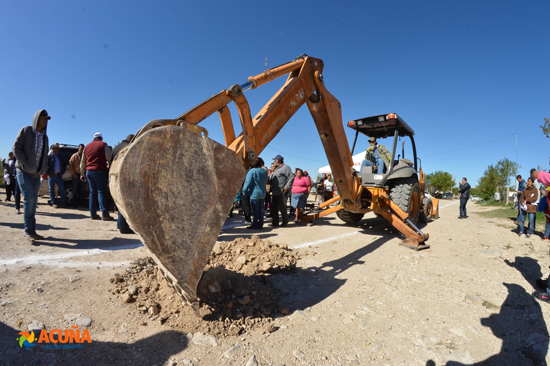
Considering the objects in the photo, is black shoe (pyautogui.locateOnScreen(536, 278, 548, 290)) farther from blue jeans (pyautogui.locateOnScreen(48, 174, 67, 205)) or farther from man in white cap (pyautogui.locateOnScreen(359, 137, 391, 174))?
blue jeans (pyautogui.locateOnScreen(48, 174, 67, 205))

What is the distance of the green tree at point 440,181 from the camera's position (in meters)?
72.2

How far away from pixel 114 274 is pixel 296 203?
537 centimetres

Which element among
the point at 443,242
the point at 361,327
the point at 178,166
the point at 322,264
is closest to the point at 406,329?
the point at 361,327

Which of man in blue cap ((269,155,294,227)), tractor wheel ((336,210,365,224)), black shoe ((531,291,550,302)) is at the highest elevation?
man in blue cap ((269,155,294,227))

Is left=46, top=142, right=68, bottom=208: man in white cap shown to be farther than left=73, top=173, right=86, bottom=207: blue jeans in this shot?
No

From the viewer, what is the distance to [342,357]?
2021 millimetres

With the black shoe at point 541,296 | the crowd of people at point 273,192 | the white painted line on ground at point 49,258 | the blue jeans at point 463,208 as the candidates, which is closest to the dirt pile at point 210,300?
the white painted line on ground at point 49,258

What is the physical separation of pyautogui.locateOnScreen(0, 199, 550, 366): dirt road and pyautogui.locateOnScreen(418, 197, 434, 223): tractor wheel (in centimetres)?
427

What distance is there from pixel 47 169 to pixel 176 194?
5.75 m

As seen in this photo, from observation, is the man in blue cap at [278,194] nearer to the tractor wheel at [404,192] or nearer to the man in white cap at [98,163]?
the tractor wheel at [404,192]

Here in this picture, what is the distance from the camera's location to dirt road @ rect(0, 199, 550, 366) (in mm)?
1961

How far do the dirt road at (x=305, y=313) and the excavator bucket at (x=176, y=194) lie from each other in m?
0.56

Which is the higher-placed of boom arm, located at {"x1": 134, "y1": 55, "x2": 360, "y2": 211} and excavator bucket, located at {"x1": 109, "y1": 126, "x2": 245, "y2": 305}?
boom arm, located at {"x1": 134, "y1": 55, "x2": 360, "y2": 211}

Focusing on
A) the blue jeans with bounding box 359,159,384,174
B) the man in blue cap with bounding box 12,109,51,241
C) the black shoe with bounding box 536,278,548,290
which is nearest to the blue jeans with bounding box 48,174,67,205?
the man in blue cap with bounding box 12,109,51,241
